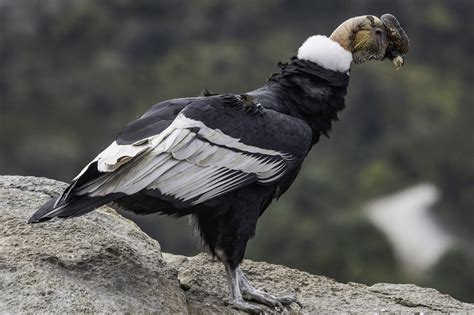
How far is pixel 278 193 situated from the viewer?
30.4 ft

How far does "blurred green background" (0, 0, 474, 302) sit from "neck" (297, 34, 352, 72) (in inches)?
815

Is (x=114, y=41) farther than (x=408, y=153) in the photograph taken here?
Yes

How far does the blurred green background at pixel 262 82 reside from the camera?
34.2m

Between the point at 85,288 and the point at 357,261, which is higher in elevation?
the point at 357,261

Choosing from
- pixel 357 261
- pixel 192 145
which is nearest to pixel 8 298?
pixel 192 145

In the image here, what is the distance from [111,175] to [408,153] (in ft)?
121

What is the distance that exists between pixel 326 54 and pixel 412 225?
94.3ft

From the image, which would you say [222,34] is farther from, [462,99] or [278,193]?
[278,193]

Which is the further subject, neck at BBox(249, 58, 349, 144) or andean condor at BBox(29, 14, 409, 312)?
neck at BBox(249, 58, 349, 144)

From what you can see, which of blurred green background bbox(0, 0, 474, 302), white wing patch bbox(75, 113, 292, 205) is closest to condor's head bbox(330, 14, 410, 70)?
white wing patch bbox(75, 113, 292, 205)

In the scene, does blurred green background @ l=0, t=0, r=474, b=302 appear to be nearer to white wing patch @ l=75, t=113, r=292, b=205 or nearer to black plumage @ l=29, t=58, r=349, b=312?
black plumage @ l=29, t=58, r=349, b=312

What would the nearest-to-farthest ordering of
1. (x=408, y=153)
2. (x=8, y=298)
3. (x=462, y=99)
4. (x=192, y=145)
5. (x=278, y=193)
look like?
(x=8, y=298) → (x=192, y=145) → (x=278, y=193) → (x=408, y=153) → (x=462, y=99)

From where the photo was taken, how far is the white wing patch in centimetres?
815

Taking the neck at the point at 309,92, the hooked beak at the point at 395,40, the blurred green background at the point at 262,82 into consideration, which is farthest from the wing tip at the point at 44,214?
the blurred green background at the point at 262,82
